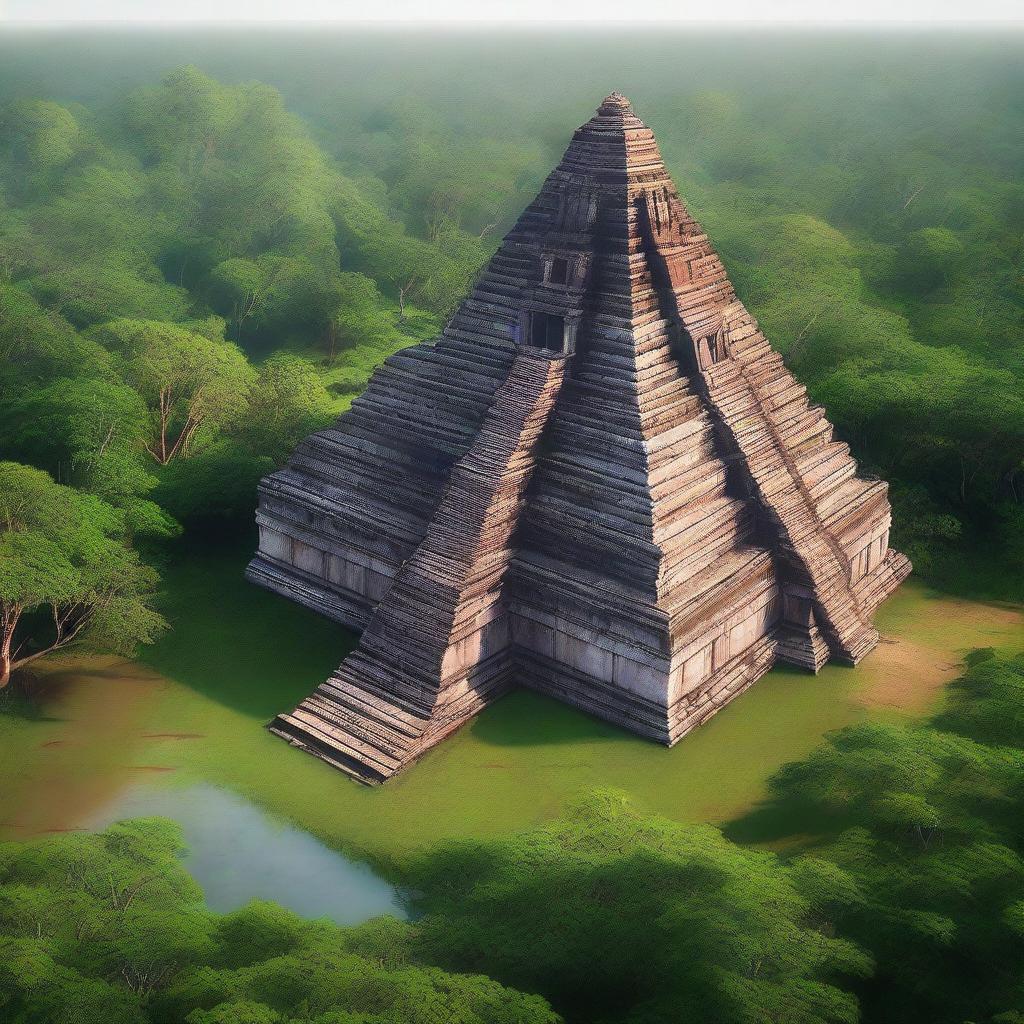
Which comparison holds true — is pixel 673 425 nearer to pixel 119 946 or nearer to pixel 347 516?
pixel 347 516

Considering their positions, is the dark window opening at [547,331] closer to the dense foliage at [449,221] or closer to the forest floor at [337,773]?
the forest floor at [337,773]

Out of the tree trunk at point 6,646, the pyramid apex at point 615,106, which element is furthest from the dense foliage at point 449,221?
the pyramid apex at point 615,106

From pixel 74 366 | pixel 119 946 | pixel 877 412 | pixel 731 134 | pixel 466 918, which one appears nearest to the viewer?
pixel 119 946

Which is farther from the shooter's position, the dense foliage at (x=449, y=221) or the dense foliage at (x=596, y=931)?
the dense foliage at (x=449, y=221)

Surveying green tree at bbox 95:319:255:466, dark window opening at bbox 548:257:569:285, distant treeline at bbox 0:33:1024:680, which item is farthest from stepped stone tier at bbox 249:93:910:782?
green tree at bbox 95:319:255:466


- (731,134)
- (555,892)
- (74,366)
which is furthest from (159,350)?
(731,134)

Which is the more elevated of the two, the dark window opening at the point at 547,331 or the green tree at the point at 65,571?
the dark window opening at the point at 547,331

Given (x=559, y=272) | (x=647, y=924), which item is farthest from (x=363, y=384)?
(x=647, y=924)
